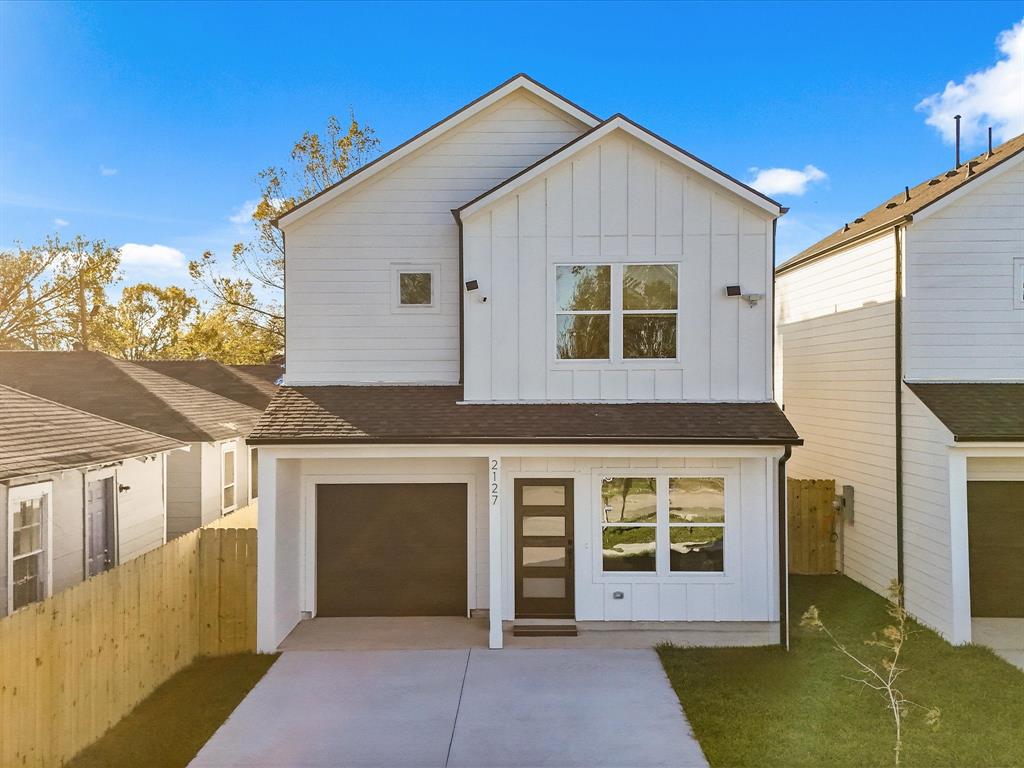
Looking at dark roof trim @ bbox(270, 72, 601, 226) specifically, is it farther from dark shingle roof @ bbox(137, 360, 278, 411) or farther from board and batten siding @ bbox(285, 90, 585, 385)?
dark shingle roof @ bbox(137, 360, 278, 411)

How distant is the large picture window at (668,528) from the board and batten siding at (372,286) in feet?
11.3

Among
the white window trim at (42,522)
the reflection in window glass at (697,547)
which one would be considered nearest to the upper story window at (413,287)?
the reflection in window glass at (697,547)

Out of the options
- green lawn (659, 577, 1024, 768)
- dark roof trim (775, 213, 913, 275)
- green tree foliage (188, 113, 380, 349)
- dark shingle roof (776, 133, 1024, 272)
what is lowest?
green lawn (659, 577, 1024, 768)

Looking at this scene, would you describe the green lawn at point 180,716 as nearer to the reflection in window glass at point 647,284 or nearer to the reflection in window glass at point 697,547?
the reflection in window glass at point 697,547

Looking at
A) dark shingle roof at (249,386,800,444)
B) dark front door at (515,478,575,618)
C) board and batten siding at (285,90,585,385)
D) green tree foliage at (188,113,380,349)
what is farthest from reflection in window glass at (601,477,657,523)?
green tree foliage at (188,113,380,349)

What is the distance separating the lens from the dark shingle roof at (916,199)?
10.4 m

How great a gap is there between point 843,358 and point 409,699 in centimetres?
978

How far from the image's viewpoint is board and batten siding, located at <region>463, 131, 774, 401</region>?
9.73 meters

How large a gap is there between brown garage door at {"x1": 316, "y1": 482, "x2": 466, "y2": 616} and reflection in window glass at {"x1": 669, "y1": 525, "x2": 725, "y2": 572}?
10.7 ft

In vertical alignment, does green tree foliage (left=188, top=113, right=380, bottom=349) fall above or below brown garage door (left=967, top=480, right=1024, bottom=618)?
above

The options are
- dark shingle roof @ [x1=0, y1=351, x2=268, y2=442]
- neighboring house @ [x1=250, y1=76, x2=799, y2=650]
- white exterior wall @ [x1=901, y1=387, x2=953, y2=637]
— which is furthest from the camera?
dark shingle roof @ [x1=0, y1=351, x2=268, y2=442]

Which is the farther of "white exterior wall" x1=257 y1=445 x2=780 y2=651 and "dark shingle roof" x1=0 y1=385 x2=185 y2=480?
"white exterior wall" x1=257 y1=445 x2=780 y2=651

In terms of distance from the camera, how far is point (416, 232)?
10.8m

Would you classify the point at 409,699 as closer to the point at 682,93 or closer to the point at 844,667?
the point at 844,667
